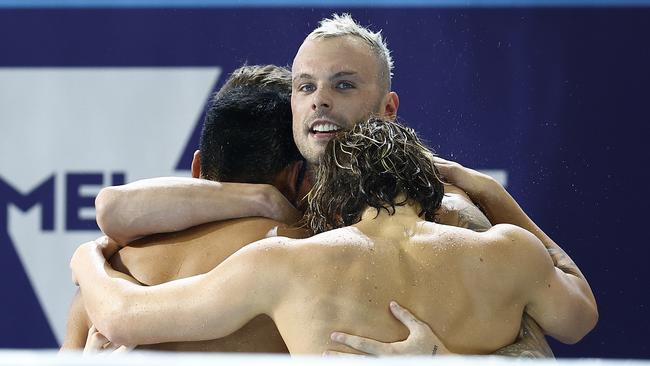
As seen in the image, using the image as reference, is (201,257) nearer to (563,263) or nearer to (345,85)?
(345,85)

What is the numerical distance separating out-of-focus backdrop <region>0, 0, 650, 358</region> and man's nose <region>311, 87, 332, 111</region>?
4.47 ft

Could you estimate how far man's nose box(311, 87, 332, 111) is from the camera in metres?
2.83

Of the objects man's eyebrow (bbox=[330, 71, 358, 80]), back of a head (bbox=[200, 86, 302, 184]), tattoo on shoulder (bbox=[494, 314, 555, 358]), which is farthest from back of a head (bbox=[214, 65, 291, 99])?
tattoo on shoulder (bbox=[494, 314, 555, 358])

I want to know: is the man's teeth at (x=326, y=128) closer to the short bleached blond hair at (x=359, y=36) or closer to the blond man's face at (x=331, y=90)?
the blond man's face at (x=331, y=90)

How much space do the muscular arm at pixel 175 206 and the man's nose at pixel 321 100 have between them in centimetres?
30

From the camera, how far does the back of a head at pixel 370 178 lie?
2350 mm

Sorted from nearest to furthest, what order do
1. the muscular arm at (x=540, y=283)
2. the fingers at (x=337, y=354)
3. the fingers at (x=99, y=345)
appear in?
the fingers at (x=337, y=354) < the muscular arm at (x=540, y=283) < the fingers at (x=99, y=345)

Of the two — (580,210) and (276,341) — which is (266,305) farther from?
(580,210)

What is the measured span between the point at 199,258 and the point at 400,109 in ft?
5.95

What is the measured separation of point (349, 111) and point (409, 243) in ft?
2.36

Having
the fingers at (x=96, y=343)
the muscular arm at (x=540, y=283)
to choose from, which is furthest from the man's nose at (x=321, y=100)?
the fingers at (x=96, y=343)

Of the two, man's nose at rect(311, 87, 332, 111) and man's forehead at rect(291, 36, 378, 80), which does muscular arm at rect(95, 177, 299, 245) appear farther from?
man's forehead at rect(291, 36, 378, 80)

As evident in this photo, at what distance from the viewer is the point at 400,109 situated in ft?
13.8

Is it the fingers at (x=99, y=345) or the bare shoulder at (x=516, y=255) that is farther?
the fingers at (x=99, y=345)
